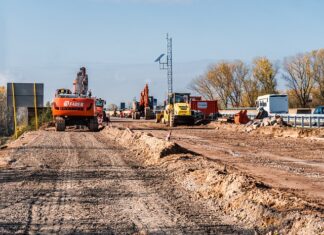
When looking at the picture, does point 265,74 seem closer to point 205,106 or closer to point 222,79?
point 222,79

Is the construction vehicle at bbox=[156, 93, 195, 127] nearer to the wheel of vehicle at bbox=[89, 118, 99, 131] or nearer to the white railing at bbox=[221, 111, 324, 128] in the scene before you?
the white railing at bbox=[221, 111, 324, 128]

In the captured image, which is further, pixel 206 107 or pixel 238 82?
pixel 238 82

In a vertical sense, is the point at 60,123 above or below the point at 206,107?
below

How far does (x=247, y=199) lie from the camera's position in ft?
32.5

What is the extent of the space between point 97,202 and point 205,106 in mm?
45142

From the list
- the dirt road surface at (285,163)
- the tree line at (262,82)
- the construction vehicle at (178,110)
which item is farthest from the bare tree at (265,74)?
the dirt road surface at (285,163)

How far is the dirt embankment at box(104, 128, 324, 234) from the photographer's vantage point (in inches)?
310

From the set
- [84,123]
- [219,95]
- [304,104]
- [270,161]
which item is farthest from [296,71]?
[270,161]

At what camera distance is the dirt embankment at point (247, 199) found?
787 centimetres

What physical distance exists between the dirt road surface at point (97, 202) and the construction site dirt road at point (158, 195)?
0.01m

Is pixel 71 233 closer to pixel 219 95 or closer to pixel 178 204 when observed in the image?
pixel 178 204

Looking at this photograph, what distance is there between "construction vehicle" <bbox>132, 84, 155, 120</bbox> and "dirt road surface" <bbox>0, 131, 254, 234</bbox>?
5252 centimetres

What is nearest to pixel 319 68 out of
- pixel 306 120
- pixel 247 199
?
pixel 306 120

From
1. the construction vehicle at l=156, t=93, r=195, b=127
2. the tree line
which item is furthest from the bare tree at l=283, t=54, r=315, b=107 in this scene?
the construction vehicle at l=156, t=93, r=195, b=127
